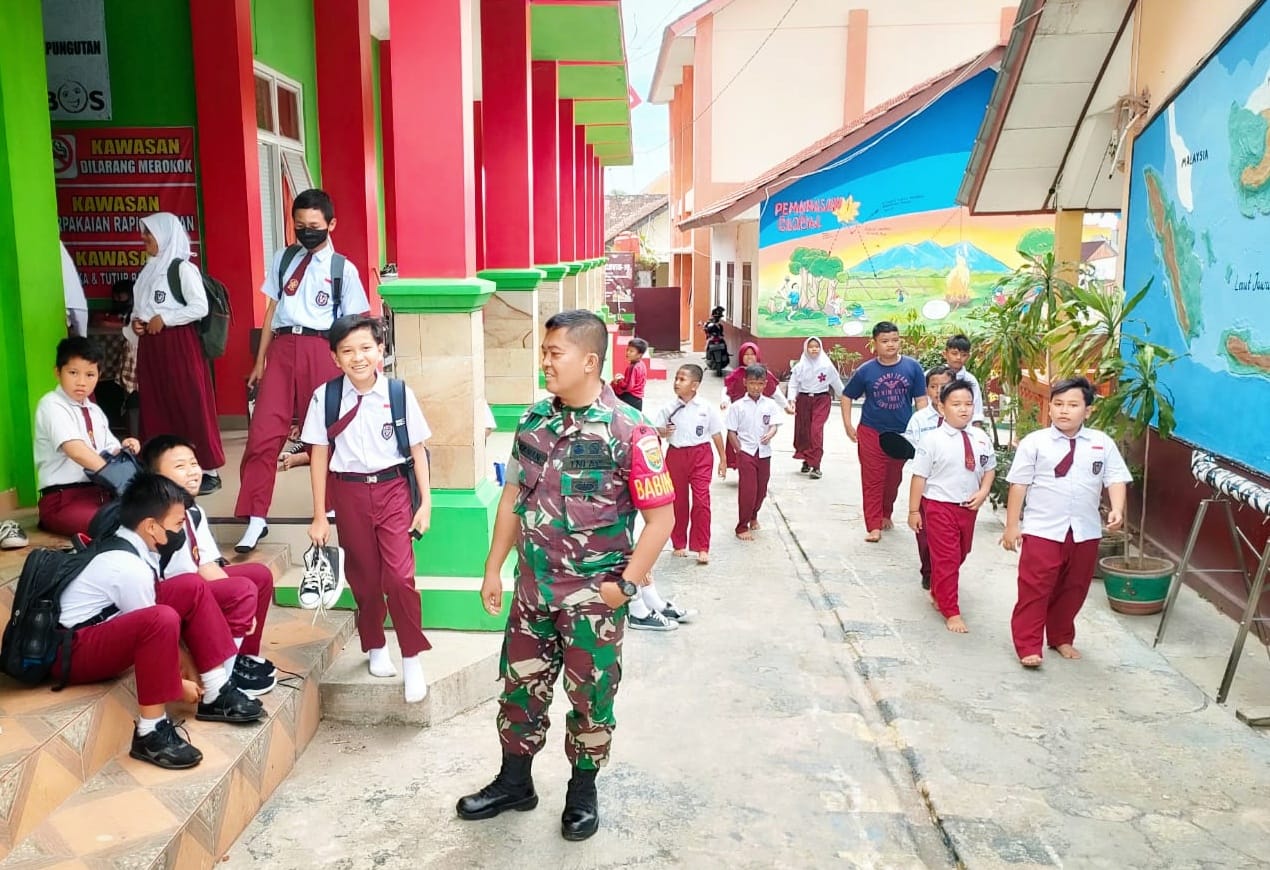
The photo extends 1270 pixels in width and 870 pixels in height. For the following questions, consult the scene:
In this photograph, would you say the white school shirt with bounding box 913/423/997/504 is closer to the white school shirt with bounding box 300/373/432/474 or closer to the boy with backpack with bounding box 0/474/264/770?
the white school shirt with bounding box 300/373/432/474

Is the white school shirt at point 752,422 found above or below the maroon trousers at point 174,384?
below

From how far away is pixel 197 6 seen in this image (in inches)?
299

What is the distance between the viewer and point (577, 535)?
136 inches

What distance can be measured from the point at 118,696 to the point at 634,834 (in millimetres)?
1838

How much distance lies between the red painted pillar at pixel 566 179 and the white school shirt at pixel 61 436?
10.3 m

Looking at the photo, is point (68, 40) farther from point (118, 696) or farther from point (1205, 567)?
point (1205, 567)

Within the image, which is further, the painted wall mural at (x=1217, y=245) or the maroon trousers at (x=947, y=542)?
the maroon trousers at (x=947, y=542)

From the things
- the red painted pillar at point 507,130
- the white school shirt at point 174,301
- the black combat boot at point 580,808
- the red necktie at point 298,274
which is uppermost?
the red painted pillar at point 507,130

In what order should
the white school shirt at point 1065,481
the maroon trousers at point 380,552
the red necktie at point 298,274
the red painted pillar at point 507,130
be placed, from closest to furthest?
the maroon trousers at point 380,552, the red necktie at point 298,274, the white school shirt at point 1065,481, the red painted pillar at point 507,130

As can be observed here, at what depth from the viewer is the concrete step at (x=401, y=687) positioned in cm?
441

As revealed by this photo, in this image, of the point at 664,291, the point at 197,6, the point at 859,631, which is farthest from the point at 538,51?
the point at 664,291

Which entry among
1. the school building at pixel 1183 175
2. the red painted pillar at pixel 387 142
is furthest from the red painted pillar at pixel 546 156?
the school building at pixel 1183 175

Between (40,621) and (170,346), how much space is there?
2651 millimetres

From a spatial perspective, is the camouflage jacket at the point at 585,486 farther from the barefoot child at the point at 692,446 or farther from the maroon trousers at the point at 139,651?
the barefoot child at the point at 692,446
